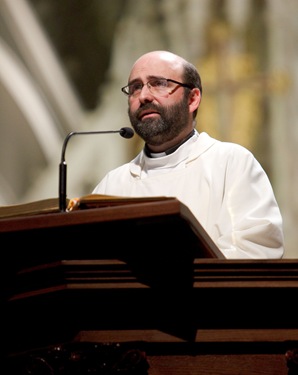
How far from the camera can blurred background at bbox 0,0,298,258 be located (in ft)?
24.9

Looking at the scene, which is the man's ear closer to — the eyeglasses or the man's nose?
the eyeglasses

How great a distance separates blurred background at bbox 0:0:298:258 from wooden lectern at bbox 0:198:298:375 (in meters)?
4.38

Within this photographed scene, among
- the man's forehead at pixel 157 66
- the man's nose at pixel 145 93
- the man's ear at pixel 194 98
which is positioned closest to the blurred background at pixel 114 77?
the man's ear at pixel 194 98

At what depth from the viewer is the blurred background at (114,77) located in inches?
299

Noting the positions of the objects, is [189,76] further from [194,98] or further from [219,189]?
[219,189]

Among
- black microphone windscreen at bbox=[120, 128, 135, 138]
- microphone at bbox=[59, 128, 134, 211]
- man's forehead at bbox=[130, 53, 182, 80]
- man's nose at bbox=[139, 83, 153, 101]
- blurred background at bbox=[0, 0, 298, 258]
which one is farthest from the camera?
blurred background at bbox=[0, 0, 298, 258]

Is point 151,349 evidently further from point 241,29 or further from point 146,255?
point 241,29

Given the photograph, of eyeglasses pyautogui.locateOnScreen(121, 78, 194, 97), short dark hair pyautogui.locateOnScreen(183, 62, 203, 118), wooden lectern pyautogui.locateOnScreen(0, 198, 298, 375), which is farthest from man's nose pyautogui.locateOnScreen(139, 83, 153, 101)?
wooden lectern pyautogui.locateOnScreen(0, 198, 298, 375)

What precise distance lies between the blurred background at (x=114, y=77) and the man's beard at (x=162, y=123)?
115 inches

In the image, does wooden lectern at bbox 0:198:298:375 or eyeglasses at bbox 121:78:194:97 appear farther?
eyeglasses at bbox 121:78:194:97

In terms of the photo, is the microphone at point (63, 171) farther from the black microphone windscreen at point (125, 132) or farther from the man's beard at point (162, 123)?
the man's beard at point (162, 123)

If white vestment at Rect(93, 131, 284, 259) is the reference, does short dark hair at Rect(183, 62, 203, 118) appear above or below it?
above

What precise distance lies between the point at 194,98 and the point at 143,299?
1.75 metres

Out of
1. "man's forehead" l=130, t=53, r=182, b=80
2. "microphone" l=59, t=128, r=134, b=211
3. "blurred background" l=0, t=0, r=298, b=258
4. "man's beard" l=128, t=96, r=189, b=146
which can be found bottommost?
"blurred background" l=0, t=0, r=298, b=258
